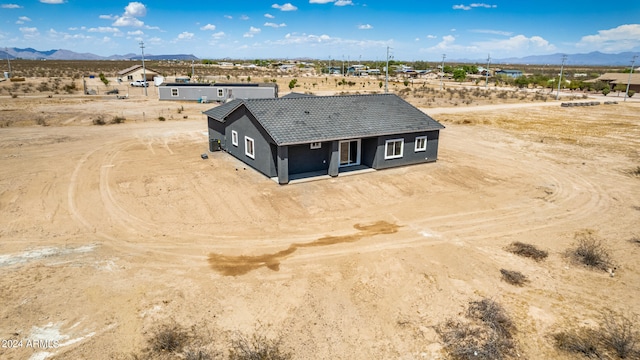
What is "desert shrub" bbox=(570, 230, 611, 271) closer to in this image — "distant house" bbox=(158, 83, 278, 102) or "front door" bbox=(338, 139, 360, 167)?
"front door" bbox=(338, 139, 360, 167)

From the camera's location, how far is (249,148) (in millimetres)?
22984

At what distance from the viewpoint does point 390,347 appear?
30.3ft

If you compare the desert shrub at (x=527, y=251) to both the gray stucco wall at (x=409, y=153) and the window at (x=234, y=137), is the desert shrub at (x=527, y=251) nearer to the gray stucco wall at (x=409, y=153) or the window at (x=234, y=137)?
the gray stucco wall at (x=409, y=153)

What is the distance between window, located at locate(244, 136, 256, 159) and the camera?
22516mm

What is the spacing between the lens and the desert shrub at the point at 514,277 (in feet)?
39.1

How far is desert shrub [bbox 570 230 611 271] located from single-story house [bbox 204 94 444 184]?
37.1ft

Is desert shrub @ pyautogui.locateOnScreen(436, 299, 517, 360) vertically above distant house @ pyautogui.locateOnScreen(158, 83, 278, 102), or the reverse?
distant house @ pyautogui.locateOnScreen(158, 83, 278, 102)

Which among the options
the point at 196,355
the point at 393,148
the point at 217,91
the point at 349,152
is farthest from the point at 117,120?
the point at 196,355

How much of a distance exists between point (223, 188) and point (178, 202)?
2527 mm

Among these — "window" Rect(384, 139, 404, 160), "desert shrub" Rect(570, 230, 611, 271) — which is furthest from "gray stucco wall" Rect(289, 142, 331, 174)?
"desert shrub" Rect(570, 230, 611, 271)

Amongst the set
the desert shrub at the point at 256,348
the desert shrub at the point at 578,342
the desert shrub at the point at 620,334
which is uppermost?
the desert shrub at the point at 620,334

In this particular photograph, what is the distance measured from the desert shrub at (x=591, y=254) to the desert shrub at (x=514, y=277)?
272cm

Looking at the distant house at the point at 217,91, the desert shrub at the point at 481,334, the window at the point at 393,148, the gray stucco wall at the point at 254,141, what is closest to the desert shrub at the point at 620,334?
the desert shrub at the point at 481,334

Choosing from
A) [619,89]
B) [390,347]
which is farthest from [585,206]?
[619,89]
